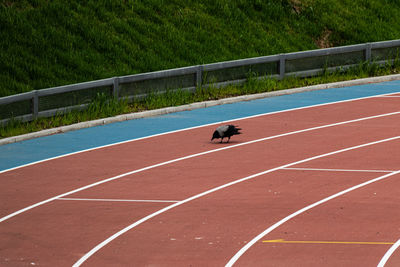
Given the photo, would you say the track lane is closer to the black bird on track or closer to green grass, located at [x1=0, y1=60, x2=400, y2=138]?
the black bird on track

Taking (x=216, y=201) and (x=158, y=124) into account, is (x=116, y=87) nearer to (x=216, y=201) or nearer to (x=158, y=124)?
(x=158, y=124)

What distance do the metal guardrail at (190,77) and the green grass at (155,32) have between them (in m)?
1.87

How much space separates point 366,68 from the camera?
2942 centimetres

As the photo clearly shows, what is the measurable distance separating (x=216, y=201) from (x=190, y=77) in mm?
11562

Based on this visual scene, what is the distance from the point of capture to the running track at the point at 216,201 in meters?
11.3

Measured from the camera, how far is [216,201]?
14.2 metres

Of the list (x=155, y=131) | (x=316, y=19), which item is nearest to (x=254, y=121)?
(x=155, y=131)

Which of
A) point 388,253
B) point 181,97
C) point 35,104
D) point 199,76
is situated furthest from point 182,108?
point 388,253

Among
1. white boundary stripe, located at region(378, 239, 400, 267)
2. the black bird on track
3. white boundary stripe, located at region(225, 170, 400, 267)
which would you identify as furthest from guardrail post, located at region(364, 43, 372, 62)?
white boundary stripe, located at region(378, 239, 400, 267)

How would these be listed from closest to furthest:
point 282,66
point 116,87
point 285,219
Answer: point 285,219
point 116,87
point 282,66

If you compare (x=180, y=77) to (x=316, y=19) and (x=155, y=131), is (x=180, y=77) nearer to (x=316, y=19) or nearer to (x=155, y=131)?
(x=155, y=131)

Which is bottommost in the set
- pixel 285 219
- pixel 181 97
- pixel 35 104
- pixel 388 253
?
pixel 181 97

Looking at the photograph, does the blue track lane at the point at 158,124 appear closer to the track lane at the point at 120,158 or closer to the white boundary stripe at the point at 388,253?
the track lane at the point at 120,158

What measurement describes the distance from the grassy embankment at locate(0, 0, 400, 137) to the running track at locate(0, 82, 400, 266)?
15.0ft
